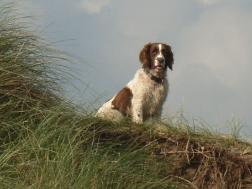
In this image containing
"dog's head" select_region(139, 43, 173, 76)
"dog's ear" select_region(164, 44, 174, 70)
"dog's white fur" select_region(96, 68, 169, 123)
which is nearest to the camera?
"dog's white fur" select_region(96, 68, 169, 123)

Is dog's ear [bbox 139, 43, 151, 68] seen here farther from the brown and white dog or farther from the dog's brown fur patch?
the dog's brown fur patch

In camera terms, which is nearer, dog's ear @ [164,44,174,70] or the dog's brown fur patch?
the dog's brown fur patch

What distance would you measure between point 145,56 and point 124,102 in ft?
2.43

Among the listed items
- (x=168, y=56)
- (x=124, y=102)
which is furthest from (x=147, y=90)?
(x=168, y=56)

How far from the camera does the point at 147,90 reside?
1101 centimetres

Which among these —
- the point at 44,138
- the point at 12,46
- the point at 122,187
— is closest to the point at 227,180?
the point at 122,187

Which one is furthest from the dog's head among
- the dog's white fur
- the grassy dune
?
the grassy dune

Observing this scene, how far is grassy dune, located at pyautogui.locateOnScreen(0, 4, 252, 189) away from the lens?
23.8ft

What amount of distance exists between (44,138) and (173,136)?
1579mm

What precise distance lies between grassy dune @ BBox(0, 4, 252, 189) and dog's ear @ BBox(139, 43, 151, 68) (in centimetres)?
230

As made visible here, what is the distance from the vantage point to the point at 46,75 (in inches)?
349

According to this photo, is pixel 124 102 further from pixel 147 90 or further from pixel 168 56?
pixel 168 56

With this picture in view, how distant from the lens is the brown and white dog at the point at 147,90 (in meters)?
10.9

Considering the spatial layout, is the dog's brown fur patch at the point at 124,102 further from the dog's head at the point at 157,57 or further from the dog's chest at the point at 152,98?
the dog's head at the point at 157,57
